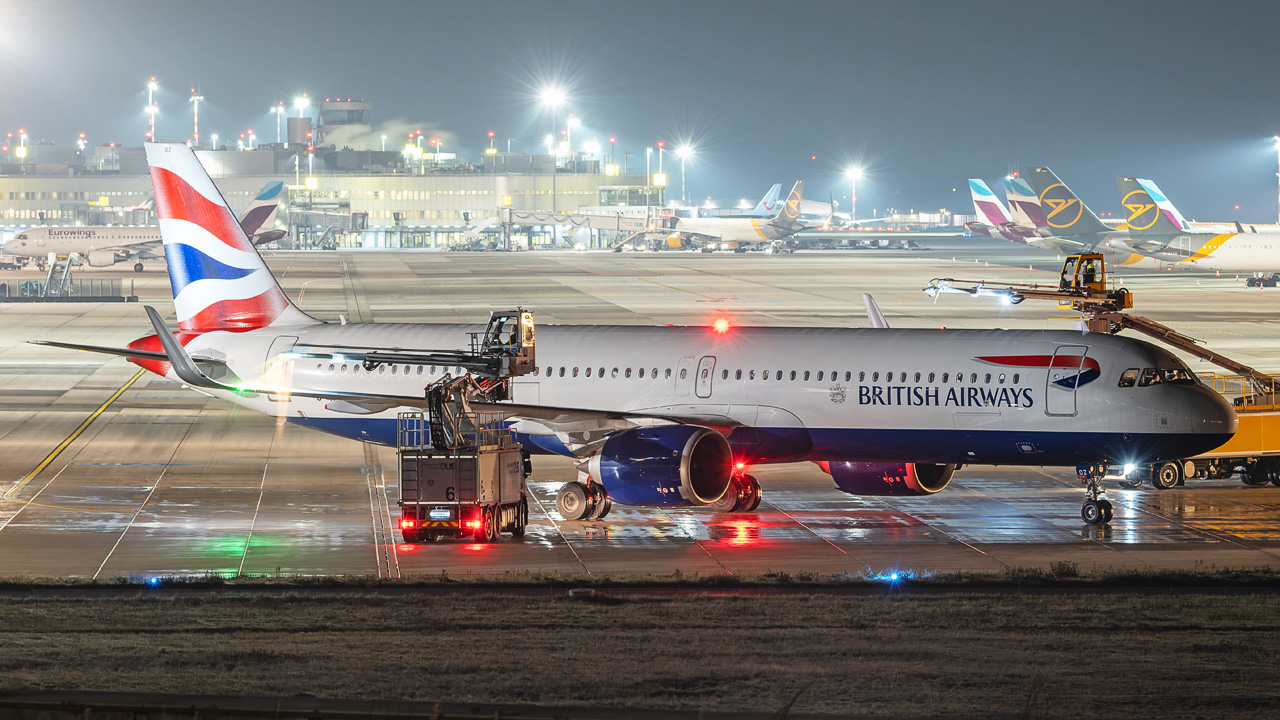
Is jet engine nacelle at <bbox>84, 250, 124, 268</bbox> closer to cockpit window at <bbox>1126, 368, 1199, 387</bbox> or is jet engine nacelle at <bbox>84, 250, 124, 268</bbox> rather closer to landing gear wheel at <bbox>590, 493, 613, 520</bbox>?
landing gear wheel at <bbox>590, 493, 613, 520</bbox>

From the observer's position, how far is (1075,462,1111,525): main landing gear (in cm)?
3038

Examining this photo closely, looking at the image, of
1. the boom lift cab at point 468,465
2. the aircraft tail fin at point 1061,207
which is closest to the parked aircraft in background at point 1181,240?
the aircraft tail fin at point 1061,207

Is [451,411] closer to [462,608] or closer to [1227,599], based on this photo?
[462,608]

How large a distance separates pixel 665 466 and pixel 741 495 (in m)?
3.47

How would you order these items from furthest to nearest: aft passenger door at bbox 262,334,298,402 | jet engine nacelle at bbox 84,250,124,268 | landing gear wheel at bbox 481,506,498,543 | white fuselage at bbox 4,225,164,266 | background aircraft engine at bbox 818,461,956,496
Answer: white fuselage at bbox 4,225,164,266 → jet engine nacelle at bbox 84,250,124,268 → aft passenger door at bbox 262,334,298,402 → background aircraft engine at bbox 818,461,956,496 → landing gear wheel at bbox 481,506,498,543

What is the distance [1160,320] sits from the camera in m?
89.8

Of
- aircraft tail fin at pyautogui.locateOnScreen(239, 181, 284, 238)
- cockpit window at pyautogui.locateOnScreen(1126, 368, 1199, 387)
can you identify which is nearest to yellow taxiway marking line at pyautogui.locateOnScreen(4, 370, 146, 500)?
cockpit window at pyautogui.locateOnScreen(1126, 368, 1199, 387)

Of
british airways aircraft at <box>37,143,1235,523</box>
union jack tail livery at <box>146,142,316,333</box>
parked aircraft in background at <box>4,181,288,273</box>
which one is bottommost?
british airways aircraft at <box>37,143,1235,523</box>

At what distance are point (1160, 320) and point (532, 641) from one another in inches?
3099

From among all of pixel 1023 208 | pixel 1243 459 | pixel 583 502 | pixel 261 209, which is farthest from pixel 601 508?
pixel 261 209

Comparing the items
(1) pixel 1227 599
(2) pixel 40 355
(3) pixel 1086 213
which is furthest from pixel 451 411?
(3) pixel 1086 213

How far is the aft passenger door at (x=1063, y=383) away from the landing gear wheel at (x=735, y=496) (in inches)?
260

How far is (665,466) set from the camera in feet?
94.3

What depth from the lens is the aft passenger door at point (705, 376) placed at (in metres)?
32.2
